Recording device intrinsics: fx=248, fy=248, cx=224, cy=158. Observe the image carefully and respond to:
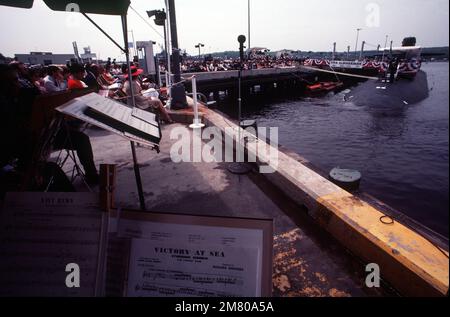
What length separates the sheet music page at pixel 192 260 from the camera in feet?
5.51

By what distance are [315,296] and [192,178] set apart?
9.38ft

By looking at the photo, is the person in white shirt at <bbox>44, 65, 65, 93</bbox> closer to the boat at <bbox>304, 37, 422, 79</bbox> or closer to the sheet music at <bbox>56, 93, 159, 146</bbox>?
the sheet music at <bbox>56, 93, 159, 146</bbox>

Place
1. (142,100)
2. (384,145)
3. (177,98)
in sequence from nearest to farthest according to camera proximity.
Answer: (142,100)
(177,98)
(384,145)

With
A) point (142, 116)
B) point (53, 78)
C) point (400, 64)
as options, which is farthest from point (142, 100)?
point (400, 64)

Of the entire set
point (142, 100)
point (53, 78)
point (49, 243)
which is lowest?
point (49, 243)

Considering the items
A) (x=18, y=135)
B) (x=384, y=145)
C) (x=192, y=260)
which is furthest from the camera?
(x=384, y=145)

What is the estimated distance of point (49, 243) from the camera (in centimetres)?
177

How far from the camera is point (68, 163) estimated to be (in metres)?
5.39

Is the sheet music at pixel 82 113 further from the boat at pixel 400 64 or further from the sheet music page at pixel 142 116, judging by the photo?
the boat at pixel 400 64

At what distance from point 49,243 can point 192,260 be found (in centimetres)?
103

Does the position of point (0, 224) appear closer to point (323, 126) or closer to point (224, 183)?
point (224, 183)

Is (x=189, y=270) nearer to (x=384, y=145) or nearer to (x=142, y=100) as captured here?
(x=142, y=100)

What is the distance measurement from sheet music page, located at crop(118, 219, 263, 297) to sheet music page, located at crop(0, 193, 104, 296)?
256 millimetres

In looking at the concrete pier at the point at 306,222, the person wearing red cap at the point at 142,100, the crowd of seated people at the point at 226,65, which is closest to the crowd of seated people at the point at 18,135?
the concrete pier at the point at 306,222
